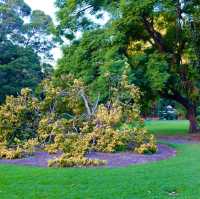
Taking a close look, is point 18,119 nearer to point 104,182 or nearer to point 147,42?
point 104,182

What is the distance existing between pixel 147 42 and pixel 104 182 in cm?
1448

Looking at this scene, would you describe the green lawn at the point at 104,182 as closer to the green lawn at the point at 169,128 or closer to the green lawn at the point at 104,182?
the green lawn at the point at 104,182

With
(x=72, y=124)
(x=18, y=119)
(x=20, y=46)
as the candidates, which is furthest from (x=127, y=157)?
(x=20, y=46)

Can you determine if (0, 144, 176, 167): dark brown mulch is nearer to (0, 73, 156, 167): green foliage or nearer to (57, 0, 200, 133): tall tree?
(0, 73, 156, 167): green foliage

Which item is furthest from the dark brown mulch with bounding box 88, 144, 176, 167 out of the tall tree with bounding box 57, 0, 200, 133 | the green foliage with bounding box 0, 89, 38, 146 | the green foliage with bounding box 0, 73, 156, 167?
the tall tree with bounding box 57, 0, 200, 133

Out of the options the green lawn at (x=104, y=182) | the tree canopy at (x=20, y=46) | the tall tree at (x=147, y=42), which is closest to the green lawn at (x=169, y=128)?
the tall tree at (x=147, y=42)

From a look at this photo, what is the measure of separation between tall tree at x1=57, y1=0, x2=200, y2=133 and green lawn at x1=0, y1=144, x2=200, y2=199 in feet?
26.1

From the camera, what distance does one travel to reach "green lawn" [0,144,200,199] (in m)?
6.21

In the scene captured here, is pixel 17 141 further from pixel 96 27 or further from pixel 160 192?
pixel 96 27

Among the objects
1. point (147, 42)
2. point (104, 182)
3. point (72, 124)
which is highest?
point (147, 42)

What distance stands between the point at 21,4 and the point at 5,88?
10621mm

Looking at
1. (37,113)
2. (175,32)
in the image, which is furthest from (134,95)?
(175,32)

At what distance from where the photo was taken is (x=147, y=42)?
20656 mm

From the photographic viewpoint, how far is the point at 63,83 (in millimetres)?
15383
